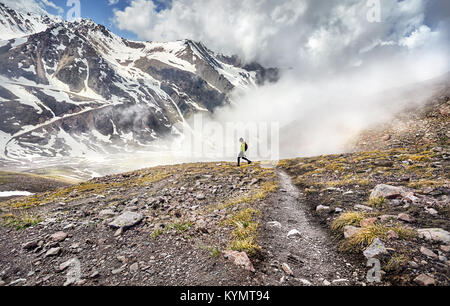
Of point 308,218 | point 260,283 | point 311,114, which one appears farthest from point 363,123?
point 260,283

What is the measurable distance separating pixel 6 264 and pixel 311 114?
4673 centimetres

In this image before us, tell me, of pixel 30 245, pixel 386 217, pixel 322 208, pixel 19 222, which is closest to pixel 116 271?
pixel 30 245

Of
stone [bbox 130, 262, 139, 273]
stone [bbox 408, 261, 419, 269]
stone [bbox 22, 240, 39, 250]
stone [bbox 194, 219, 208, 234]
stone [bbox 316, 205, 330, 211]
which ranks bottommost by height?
stone [bbox 22, 240, 39, 250]

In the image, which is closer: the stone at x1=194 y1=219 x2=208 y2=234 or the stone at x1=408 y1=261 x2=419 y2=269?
the stone at x1=408 y1=261 x2=419 y2=269

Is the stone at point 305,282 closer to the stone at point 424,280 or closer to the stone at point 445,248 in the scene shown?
the stone at point 424,280

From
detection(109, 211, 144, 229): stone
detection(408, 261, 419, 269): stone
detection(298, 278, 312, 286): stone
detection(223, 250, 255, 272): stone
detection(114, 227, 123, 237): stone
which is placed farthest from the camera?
detection(109, 211, 144, 229): stone

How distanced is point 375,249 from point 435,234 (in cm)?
170

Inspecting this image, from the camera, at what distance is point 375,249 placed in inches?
191

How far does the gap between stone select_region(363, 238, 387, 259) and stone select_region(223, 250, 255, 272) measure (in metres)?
2.91

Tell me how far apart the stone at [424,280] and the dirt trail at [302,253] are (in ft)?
3.17

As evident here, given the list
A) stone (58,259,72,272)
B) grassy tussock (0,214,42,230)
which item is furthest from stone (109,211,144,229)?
grassy tussock (0,214,42,230)

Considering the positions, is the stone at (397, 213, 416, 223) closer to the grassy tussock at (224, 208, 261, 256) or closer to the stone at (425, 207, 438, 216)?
the stone at (425, 207, 438, 216)

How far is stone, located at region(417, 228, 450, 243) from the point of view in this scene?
4.82 m
